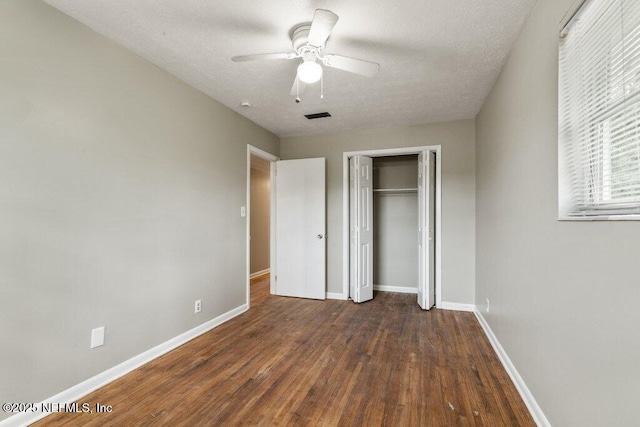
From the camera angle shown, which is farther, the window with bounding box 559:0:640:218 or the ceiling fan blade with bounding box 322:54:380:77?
the ceiling fan blade with bounding box 322:54:380:77

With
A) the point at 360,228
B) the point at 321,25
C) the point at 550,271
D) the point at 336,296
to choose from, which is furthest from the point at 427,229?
the point at 321,25

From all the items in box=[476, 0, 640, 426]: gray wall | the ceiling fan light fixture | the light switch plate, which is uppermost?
the ceiling fan light fixture

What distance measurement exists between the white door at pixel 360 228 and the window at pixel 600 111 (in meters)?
2.90

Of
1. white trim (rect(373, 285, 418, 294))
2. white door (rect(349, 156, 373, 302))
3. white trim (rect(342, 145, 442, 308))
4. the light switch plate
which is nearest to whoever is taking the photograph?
the light switch plate

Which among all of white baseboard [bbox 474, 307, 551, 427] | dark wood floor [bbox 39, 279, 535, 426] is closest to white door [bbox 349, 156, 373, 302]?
dark wood floor [bbox 39, 279, 535, 426]

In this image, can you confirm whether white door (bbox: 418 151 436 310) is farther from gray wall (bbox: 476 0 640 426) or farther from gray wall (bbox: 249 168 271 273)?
gray wall (bbox: 249 168 271 273)

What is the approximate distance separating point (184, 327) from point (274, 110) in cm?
260

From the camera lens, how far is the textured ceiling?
6.07 ft

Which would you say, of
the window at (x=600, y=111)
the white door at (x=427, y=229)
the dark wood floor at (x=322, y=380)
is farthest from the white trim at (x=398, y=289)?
the window at (x=600, y=111)

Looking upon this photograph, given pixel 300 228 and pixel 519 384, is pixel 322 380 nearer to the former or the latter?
pixel 519 384

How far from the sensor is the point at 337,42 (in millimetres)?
2215

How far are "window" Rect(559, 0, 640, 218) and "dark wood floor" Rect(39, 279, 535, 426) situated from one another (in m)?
1.41

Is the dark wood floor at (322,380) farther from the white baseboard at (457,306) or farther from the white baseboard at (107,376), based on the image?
the white baseboard at (457,306)

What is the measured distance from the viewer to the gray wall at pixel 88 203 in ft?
5.50
